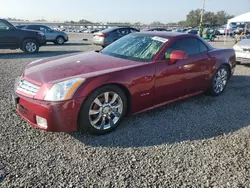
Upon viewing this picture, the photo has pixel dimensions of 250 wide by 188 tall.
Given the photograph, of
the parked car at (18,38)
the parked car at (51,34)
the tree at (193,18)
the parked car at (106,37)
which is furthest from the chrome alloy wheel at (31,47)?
the tree at (193,18)

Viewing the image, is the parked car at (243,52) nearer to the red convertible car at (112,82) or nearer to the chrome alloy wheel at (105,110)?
the red convertible car at (112,82)

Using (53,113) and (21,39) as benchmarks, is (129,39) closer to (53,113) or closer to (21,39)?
(53,113)

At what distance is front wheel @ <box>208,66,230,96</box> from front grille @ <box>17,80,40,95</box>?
139 inches

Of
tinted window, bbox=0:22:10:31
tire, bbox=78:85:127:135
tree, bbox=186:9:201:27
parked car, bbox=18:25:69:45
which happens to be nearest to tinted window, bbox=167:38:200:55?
tire, bbox=78:85:127:135

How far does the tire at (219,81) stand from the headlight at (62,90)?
123 inches

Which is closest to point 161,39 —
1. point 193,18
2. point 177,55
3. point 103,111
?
point 177,55

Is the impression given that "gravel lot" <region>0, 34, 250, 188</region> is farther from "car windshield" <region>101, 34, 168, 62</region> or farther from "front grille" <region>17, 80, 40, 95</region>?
"car windshield" <region>101, 34, 168, 62</region>

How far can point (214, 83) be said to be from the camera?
4832mm

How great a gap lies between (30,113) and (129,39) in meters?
2.35

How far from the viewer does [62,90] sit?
2.75 metres

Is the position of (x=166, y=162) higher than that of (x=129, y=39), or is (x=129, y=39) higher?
(x=129, y=39)

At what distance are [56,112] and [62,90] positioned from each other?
0.92 ft

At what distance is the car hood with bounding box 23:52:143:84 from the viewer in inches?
117

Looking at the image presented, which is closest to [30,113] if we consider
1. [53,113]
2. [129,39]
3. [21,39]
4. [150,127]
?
[53,113]
